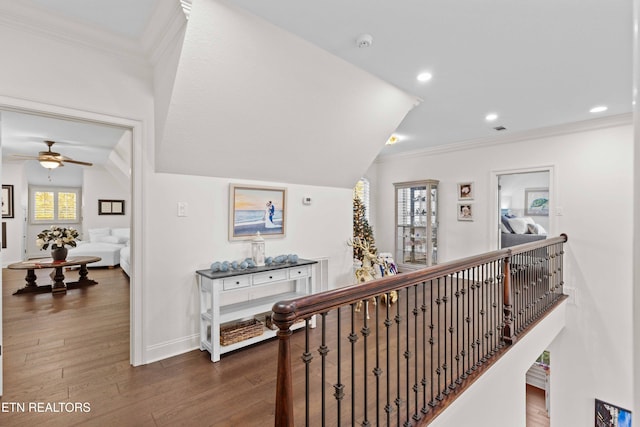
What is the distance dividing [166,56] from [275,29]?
85cm

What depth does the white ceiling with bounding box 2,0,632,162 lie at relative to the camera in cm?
195

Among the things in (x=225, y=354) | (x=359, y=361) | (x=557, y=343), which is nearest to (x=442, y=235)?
(x=557, y=343)

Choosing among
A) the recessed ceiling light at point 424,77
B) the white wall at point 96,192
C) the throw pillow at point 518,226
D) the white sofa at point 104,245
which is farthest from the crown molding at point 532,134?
the white wall at point 96,192

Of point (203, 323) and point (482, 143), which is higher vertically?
point (482, 143)

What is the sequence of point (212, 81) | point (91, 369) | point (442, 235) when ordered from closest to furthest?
point (212, 81) < point (91, 369) < point (442, 235)

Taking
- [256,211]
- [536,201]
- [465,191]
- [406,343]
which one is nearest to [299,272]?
[256,211]

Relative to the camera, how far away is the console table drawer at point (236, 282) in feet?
8.91

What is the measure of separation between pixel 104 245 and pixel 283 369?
7.69 m

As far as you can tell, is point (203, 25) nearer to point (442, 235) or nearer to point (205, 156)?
point (205, 156)

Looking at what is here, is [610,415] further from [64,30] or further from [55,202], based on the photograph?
[55,202]

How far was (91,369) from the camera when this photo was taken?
8.09 feet

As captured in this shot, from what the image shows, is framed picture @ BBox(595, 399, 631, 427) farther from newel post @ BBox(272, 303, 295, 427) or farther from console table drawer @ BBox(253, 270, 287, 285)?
newel post @ BBox(272, 303, 295, 427)

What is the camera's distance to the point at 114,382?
7.48 feet

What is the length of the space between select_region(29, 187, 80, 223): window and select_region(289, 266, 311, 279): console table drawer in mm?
8540
